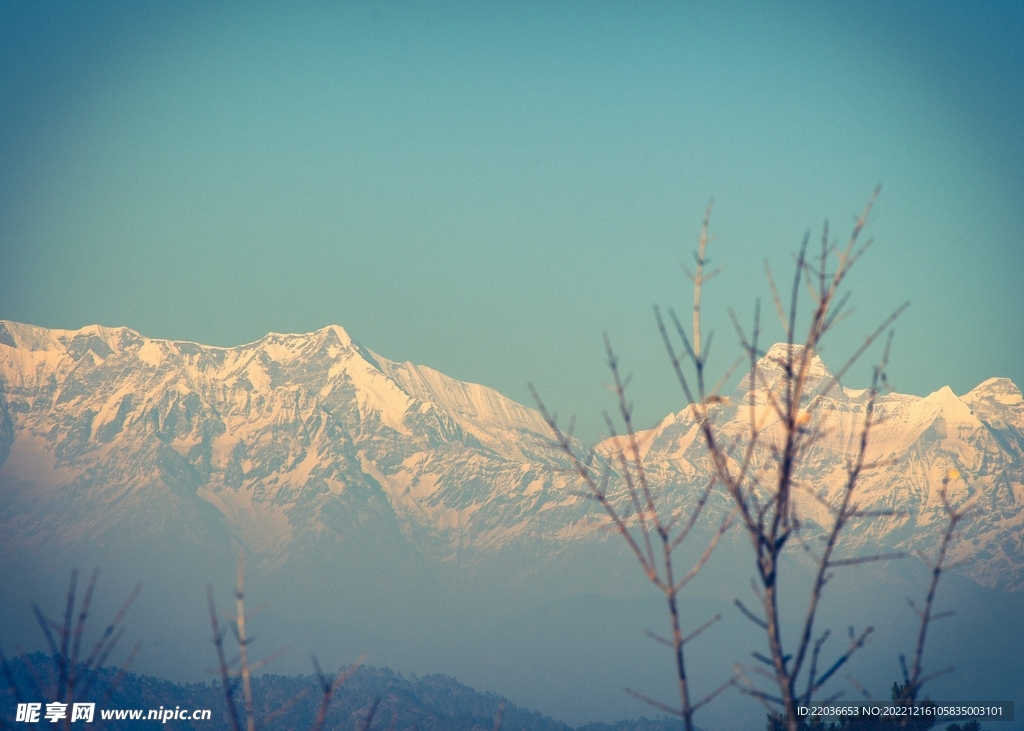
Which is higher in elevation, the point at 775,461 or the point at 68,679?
the point at 775,461

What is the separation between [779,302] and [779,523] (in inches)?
51.5

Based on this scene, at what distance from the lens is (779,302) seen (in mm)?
5902

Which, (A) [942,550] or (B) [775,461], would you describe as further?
(A) [942,550]

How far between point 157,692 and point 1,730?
18184 centimetres

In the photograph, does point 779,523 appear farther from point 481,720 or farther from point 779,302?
point 481,720

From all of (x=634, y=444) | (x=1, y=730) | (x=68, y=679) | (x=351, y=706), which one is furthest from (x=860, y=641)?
(x=351, y=706)

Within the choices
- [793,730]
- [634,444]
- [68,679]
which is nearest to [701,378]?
[634,444]

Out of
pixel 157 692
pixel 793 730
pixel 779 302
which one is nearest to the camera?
pixel 793 730

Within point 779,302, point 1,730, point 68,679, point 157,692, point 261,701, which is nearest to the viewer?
point 779,302

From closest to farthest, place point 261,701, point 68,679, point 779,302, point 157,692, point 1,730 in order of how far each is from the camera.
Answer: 1. point 779,302
2. point 68,679
3. point 1,730
4. point 157,692
5. point 261,701

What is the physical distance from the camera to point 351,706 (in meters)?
179

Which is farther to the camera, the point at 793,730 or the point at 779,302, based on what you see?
the point at 779,302

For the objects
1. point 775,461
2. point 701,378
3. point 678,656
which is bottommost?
point 678,656

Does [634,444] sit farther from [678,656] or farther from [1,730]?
[1,730]
